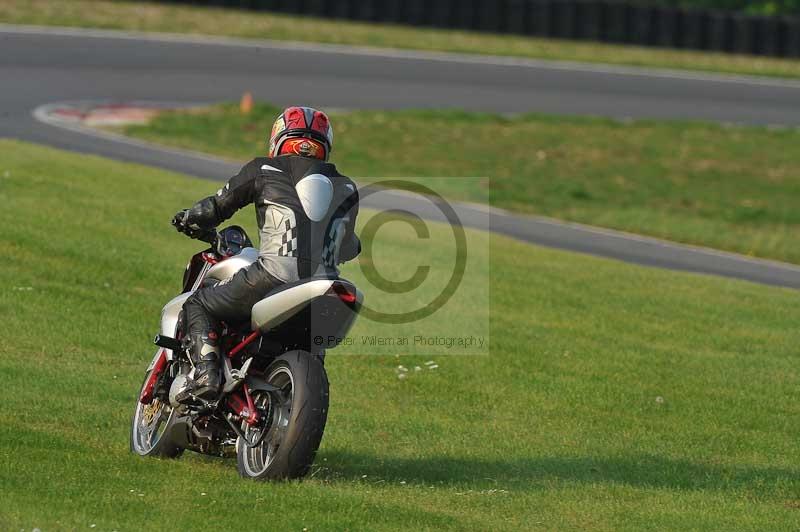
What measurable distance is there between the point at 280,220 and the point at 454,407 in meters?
2.88

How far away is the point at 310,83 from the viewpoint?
2780 cm

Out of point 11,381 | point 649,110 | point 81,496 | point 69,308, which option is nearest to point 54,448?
point 81,496

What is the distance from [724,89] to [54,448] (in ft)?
87.9

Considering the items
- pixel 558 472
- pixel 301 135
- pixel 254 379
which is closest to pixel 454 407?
pixel 558 472

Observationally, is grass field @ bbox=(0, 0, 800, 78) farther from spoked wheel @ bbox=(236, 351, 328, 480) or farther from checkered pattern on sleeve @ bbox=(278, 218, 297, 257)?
spoked wheel @ bbox=(236, 351, 328, 480)

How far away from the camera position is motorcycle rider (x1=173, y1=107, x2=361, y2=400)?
6957 millimetres

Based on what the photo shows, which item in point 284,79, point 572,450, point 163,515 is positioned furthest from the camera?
point 284,79

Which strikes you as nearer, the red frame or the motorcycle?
the motorcycle

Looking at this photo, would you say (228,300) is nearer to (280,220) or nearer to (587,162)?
(280,220)

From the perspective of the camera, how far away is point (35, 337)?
977 cm

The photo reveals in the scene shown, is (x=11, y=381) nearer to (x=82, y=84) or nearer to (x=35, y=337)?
(x=35, y=337)

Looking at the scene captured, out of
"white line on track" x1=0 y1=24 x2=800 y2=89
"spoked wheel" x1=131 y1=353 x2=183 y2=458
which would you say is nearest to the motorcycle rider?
"spoked wheel" x1=131 y1=353 x2=183 y2=458

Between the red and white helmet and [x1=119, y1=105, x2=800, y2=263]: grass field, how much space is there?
13020 mm

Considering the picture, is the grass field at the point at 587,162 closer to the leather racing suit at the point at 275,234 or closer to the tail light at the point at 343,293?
the leather racing suit at the point at 275,234
